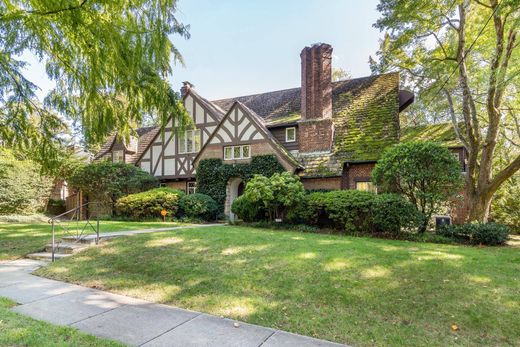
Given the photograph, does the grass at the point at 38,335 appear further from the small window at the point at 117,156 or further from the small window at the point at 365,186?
the small window at the point at 117,156

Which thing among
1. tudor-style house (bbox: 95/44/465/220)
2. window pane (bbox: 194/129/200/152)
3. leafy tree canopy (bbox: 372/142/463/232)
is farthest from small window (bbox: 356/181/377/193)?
window pane (bbox: 194/129/200/152)

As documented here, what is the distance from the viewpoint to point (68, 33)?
6293 millimetres

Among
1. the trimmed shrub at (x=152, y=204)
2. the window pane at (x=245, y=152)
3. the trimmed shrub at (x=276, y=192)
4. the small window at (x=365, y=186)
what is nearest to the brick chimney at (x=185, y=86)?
Result: the window pane at (x=245, y=152)

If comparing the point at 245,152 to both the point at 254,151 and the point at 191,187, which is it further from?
the point at 191,187

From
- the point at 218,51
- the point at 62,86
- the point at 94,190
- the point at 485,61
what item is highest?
the point at 485,61

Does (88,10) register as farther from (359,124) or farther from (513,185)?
(513,185)

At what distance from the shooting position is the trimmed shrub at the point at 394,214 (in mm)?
10727

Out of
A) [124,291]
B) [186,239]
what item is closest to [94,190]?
[186,239]

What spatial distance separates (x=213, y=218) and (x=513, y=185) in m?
17.2

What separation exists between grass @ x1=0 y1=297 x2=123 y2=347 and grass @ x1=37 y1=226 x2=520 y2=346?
1.60m

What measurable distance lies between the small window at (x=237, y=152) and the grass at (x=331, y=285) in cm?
921

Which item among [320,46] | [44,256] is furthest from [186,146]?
[44,256]

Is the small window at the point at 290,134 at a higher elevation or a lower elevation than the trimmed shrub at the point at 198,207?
higher

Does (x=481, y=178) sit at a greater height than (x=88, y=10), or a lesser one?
lesser
